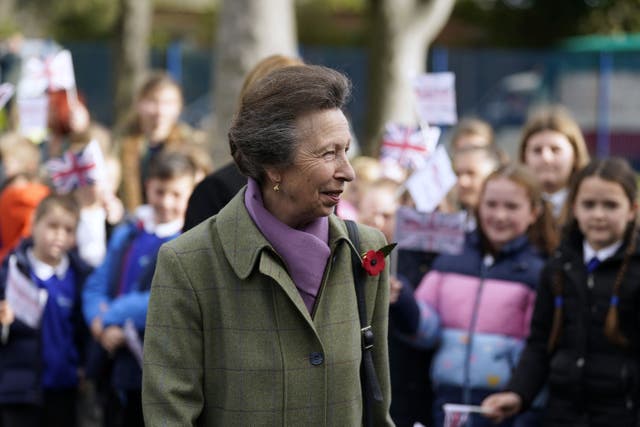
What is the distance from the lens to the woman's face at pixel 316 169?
3311 millimetres

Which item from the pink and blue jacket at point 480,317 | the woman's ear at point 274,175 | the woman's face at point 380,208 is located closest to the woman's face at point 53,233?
the woman's face at point 380,208

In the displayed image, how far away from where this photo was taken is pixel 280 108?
130 inches

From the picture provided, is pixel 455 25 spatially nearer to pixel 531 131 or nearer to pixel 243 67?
pixel 243 67

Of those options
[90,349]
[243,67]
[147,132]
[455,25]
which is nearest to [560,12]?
[455,25]

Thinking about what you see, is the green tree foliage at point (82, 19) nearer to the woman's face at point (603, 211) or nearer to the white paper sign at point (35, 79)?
the white paper sign at point (35, 79)

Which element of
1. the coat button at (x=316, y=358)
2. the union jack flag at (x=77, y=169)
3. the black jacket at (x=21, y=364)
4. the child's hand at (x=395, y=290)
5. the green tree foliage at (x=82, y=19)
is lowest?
the black jacket at (x=21, y=364)

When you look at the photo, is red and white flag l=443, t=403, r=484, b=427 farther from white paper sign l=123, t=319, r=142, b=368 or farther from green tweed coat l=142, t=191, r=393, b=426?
white paper sign l=123, t=319, r=142, b=368

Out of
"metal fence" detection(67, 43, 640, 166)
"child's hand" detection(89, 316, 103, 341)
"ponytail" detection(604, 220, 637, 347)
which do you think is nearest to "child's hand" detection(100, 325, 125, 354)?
"child's hand" detection(89, 316, 103, 341)

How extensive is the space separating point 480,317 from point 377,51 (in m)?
11.5

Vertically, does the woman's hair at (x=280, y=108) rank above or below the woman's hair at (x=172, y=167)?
above

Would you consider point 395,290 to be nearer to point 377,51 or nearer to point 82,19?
point 377,51

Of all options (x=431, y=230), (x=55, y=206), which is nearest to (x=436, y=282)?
(x=431, y=230)

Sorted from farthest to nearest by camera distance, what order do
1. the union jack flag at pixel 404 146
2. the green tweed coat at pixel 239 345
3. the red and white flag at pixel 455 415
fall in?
the union jack flag at pixel 404 146 → the red and white flag at pixel 455 415 → the green tweed coat at pixel 239 345

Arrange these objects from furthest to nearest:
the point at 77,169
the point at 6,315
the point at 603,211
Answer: the point at 77,169, the point at 6,315, the point at 603,211
